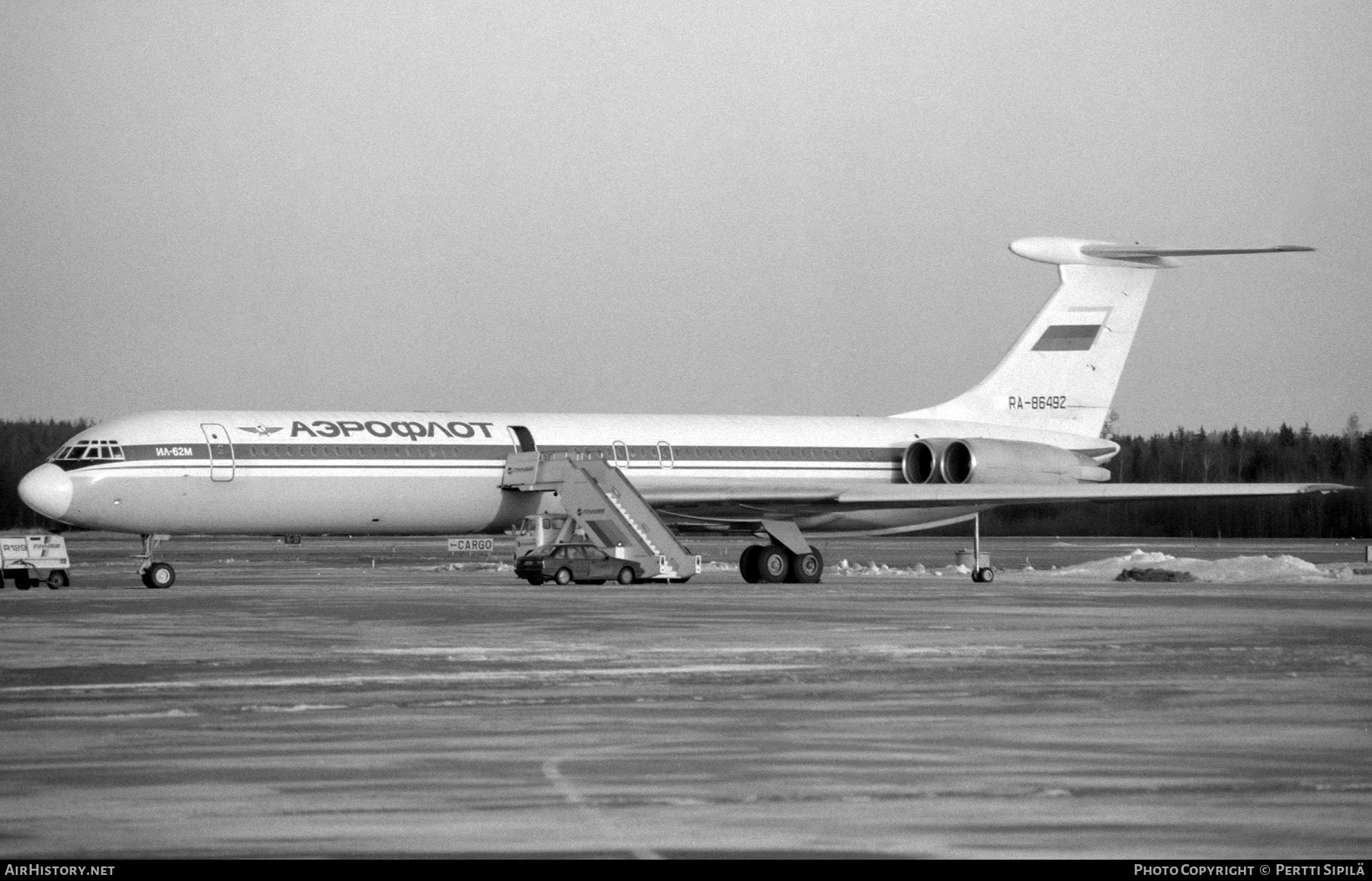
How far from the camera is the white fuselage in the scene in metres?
31.9

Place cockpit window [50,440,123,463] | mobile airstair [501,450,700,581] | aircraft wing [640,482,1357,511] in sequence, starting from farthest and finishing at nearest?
aircraft wing [640,482,1357,511], mobile airstair [501,450,700,581], cockpit window [50,440,123,463]

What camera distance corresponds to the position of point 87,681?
48.0ft

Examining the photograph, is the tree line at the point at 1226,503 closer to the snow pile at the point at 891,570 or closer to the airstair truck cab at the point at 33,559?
the snow pile at the point at 891,570

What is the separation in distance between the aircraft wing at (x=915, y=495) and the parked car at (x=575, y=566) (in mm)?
2455

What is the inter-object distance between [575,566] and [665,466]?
16.2ft

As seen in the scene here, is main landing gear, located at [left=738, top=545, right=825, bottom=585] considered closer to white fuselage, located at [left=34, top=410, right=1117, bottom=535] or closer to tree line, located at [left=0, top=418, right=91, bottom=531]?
white fuselage, located at [left=34, top=410, right=1117, bottom=535]

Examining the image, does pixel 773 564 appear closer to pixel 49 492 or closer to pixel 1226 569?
pixel 1226 569

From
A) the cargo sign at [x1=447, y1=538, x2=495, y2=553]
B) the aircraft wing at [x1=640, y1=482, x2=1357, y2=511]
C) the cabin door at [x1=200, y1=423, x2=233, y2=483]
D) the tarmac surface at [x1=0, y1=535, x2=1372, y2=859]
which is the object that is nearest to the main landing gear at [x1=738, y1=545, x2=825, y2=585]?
the aircraft wing at [x1=640, y1=482, x2=1357, y2=511]

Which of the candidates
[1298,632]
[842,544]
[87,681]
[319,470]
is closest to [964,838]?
[87,681]

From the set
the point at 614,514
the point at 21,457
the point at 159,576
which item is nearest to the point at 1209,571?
the point at 614,514

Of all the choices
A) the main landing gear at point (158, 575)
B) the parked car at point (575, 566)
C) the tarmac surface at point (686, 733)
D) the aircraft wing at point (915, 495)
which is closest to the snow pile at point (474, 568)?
the aircraft wing at point (915, 495)

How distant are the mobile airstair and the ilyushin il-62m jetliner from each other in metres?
0.04

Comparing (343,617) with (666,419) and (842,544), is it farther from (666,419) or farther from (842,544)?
(842,544)

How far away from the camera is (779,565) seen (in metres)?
36.1
